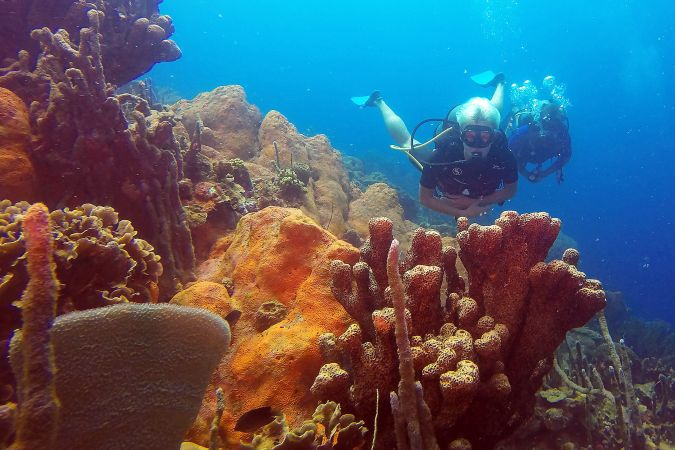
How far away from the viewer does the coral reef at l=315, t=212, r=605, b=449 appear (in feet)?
7.44

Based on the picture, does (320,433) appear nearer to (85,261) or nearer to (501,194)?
(85,261)

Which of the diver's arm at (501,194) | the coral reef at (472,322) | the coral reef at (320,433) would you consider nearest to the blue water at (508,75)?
the diver's arm at (501,194)

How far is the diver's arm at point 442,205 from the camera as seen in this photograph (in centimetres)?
664

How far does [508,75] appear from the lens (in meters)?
34.9

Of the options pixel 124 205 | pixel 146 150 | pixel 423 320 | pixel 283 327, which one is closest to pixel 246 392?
pixel 283 327

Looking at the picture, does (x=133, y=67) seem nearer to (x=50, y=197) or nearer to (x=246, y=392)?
(x=50, y=197)

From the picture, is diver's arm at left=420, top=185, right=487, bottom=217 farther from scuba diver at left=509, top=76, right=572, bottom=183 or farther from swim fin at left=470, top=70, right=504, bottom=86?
swim fin at left=470, top=70, right=504, bottom=86

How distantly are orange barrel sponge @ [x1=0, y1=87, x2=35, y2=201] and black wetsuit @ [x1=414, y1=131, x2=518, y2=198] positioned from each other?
5203mm

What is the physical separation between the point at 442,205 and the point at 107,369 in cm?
599

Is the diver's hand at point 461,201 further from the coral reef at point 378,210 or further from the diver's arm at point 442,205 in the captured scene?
the coral reef at point 378,210

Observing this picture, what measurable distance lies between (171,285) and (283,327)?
1490 millimetres

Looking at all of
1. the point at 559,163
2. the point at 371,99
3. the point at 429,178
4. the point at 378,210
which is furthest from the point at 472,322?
the point at 371,99

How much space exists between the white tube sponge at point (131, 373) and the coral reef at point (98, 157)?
98.4 inches

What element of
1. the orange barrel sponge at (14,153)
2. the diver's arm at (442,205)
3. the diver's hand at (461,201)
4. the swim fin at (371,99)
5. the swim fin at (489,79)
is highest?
the swim fin at (489,79)
